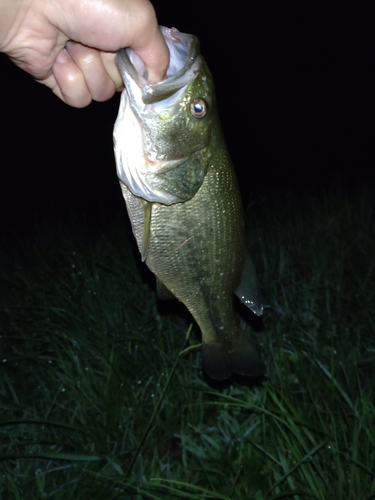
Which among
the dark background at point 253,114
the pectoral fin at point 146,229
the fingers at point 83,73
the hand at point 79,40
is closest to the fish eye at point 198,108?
the hand at point 79,40

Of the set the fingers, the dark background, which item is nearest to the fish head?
the fingers

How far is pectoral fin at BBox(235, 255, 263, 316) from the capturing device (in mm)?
2318

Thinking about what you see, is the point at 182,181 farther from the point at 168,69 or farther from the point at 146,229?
the point at 168,69

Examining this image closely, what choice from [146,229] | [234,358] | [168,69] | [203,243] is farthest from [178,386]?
[168,69]

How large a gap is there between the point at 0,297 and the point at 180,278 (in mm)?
2668

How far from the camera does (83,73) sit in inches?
90.3

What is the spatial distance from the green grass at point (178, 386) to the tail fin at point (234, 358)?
25 centimetres

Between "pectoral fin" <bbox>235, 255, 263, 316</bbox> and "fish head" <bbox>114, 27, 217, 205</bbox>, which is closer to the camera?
"fish head" <bbox>114, 27, 217, 205</bbox>

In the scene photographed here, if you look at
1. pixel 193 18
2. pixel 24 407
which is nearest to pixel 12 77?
pixel 193 18

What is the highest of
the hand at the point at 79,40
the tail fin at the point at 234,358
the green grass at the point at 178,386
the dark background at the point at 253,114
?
the hand at the point at 79,40

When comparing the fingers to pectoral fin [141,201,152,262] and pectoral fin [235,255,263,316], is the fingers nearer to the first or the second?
pectoral fin [141,201,152,262]

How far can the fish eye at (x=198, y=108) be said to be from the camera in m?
2.02

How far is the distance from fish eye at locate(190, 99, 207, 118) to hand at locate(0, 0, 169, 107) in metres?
0.15

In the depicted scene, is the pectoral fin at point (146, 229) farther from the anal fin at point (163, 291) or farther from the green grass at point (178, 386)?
the green grass at point (178, 386)
